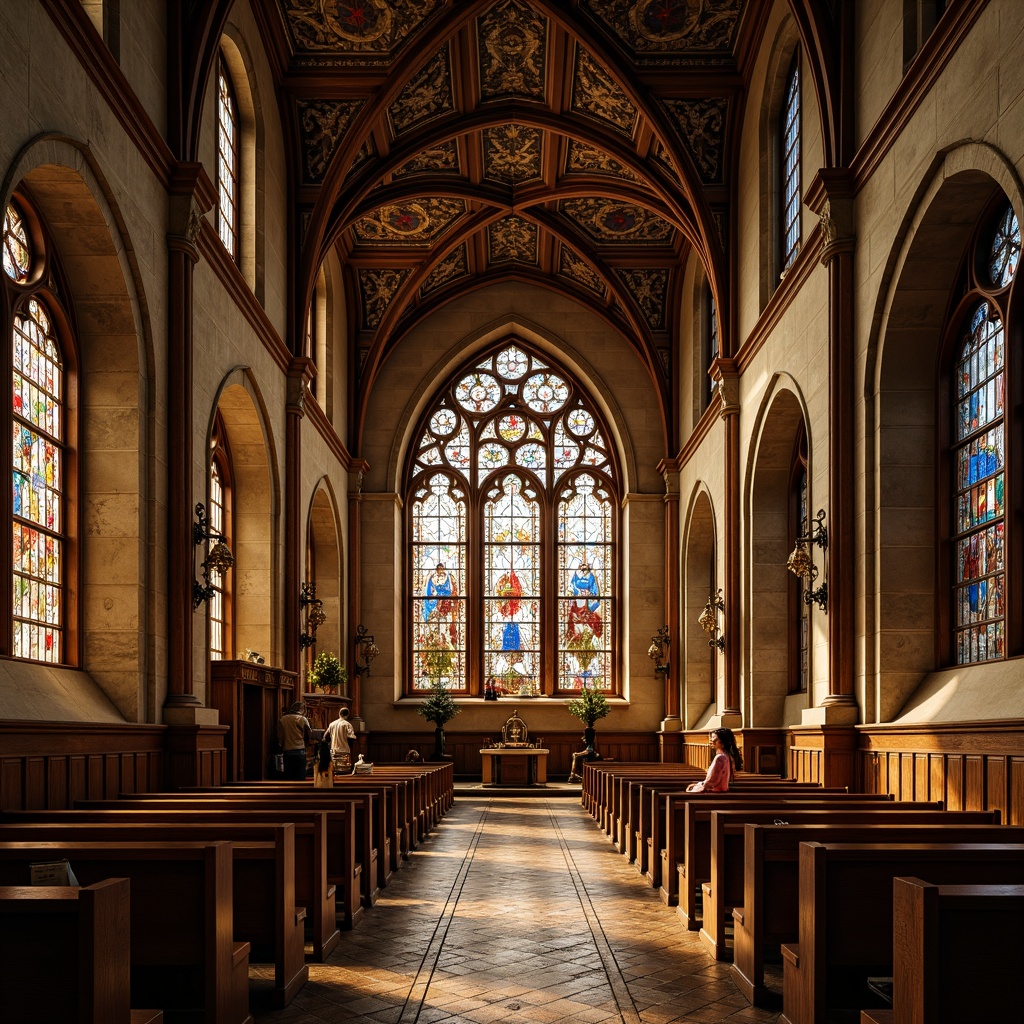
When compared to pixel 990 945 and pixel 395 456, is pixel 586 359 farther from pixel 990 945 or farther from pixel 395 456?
→ pixel 990 945

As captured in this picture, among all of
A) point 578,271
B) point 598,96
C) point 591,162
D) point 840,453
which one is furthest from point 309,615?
point 578,271

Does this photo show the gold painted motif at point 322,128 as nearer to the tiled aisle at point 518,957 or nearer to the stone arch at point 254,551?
the stone arch at point 254,551

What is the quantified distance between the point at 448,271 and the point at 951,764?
17662mm

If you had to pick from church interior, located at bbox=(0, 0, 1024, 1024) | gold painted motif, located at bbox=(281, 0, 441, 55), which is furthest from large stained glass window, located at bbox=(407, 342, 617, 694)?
gold painted motif, located at bbox=(281, 0, 441, 55)

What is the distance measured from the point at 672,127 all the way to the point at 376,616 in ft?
38.0

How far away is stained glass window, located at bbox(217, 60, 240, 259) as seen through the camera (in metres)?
14.8

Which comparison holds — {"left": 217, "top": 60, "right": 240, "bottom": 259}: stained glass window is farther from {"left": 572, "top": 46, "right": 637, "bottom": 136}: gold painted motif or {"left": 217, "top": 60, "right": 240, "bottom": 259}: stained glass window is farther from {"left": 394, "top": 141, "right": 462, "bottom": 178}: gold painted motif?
{"left": 572, "top": 46, "right": 637, "bottom": 136}: gold painted motif

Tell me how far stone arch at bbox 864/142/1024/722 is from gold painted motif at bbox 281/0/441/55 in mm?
8068

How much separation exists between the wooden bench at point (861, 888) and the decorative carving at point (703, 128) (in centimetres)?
1422

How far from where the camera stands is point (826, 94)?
40.9 feet

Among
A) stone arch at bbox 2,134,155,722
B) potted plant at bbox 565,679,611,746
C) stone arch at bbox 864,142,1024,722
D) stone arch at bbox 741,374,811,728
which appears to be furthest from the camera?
potted plant at bbox 565,679,611,746

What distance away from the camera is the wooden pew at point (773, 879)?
621 cm

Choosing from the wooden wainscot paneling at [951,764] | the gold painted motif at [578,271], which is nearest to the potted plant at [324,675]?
the wooden wainscot paneling at [951,764]

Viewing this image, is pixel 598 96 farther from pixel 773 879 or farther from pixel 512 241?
pixel 773 879
